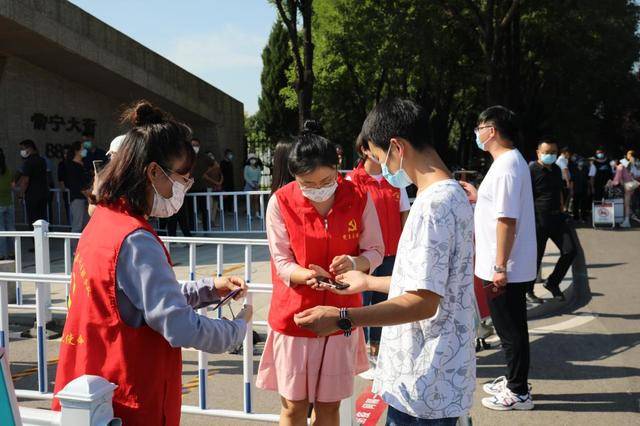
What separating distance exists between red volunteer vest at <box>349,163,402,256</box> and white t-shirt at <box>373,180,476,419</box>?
351cm

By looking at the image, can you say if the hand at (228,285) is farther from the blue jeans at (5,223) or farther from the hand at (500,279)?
the blue jeans at (5,223)

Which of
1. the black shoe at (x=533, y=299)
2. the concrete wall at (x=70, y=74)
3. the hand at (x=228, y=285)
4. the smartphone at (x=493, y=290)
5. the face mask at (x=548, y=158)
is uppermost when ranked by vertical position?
the concrete wall at (x=70, y=74)

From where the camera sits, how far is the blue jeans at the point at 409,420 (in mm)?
2350

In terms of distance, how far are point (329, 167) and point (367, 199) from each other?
1.10ft

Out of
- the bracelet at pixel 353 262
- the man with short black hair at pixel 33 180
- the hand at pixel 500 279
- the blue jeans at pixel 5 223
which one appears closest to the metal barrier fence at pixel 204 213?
the man with short black hair at pixel 33 180

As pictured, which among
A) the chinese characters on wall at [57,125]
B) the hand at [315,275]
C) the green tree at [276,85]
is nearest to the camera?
the hand at [315,275]

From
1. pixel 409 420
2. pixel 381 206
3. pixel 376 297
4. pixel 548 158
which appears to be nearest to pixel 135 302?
pixel 409 420

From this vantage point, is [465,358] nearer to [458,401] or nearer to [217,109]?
[458,401]

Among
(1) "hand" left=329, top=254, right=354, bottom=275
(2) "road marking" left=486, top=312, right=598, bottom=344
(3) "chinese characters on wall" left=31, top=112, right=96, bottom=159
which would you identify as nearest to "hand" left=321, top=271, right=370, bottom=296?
(1) "hand" left=329, top=254, right=354, bottom=275

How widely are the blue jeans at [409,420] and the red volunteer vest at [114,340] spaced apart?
81 centimetres

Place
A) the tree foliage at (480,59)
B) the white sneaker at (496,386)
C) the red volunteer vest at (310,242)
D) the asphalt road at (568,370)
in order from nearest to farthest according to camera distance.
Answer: the red volunteer vest at (310,242)
the asphalt road at (568,370)
the white sneaker at (496,386)
the tree foliage at (480,59)

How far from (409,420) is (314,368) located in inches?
36.3

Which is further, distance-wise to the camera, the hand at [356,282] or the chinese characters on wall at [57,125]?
the chinese characters on wall at [57,125]

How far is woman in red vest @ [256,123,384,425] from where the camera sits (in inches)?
128
